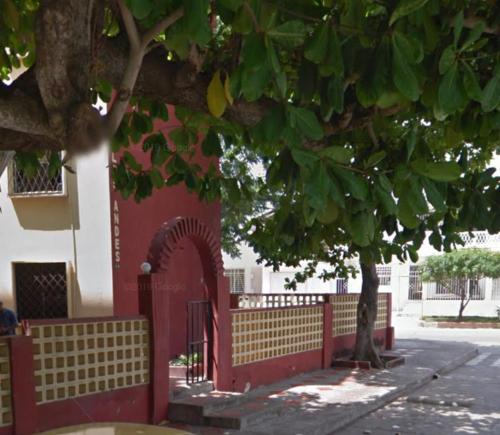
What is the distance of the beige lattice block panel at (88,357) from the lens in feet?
19.0

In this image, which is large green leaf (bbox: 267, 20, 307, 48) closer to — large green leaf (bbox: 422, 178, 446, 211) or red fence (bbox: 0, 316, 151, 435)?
large green leaf (bbox: 422, 178, 446, 211)

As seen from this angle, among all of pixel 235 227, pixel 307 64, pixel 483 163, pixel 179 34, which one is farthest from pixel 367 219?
pixel 235 227

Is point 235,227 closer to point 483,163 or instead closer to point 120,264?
point 120,264

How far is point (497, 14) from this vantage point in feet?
10.5

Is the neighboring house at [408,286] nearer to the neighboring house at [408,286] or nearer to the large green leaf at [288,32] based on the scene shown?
the neighboring house at [408,286]

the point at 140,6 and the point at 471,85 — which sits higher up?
the point at 140,6

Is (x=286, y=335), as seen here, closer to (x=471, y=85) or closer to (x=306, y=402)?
(x=306, y=402)

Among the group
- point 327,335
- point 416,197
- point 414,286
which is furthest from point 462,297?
point 416,197

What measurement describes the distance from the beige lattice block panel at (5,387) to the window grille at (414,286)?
25.0m

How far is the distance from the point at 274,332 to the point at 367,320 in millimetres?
2935

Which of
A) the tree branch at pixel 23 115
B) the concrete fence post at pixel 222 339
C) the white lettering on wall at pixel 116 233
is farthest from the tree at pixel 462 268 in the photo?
the tree branch at pixel 23 115

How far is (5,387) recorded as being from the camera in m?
5.35

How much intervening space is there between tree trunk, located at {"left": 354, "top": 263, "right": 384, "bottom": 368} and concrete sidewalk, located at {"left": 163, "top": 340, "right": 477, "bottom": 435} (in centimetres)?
50

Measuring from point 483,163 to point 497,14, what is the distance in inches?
220
